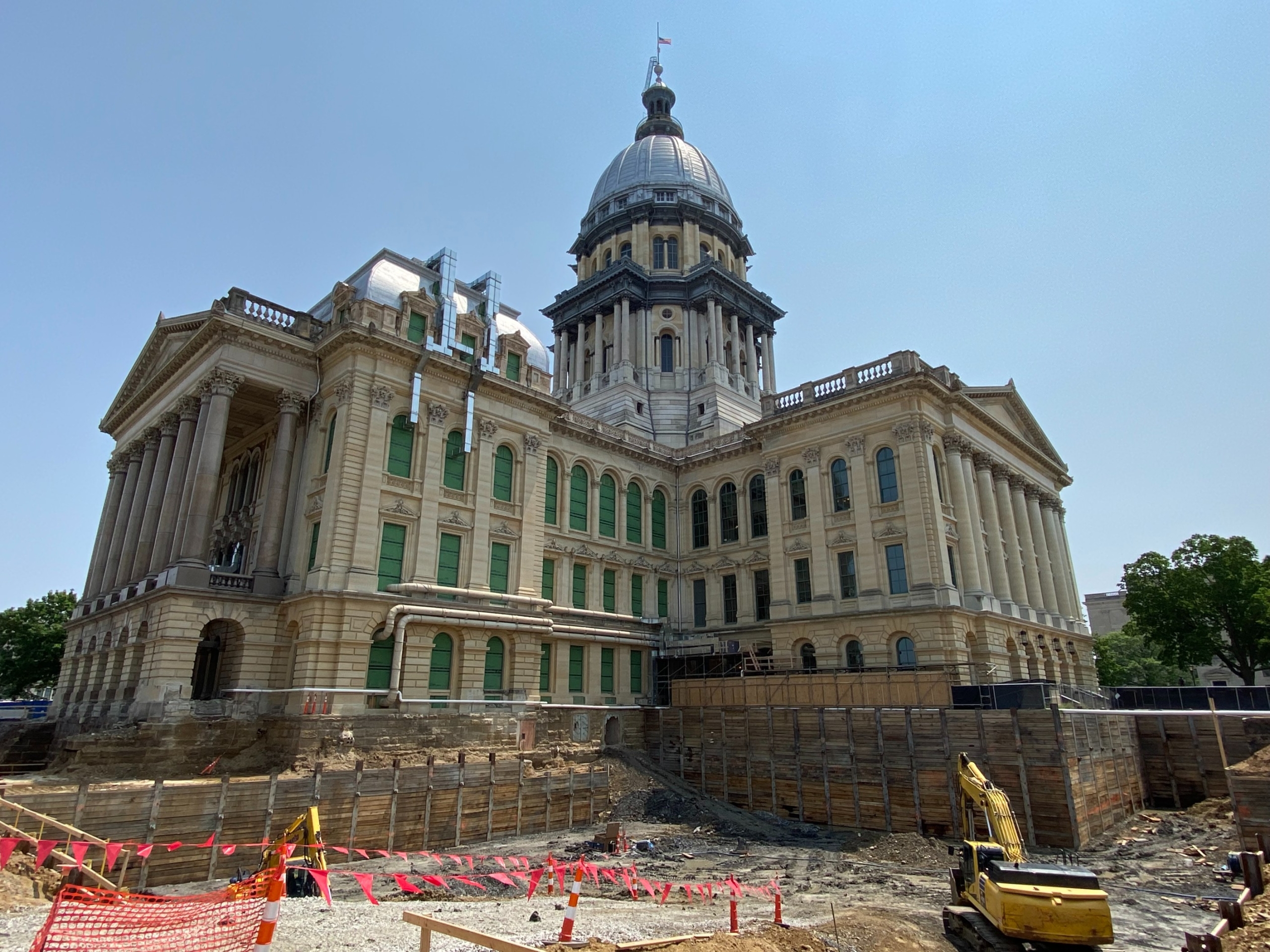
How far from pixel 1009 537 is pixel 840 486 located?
11.2 metres

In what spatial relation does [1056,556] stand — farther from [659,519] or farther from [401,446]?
[401,446]

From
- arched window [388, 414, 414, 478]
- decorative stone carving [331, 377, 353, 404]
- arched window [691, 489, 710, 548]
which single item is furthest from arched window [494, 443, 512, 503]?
arched window [691, 489, 710, 548]

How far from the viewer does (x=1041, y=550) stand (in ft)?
156

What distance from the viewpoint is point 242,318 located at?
1319 inches

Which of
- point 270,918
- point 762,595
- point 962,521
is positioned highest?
point 962,521

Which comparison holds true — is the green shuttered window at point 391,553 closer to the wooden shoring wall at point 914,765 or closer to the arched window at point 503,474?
the arched window at point 503,474

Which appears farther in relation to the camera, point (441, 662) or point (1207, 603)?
point (1207, 603)

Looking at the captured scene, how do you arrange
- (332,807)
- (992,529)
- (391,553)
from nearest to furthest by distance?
(332,807)
(391,553)
(992,529)

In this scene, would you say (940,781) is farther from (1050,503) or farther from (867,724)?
(1050,503)

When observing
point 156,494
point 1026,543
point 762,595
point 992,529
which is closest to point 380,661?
point 156,494

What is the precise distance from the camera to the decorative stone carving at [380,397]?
111ft

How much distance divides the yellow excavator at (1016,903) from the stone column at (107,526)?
4278 cm

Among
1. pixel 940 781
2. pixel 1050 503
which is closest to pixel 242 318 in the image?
pixel 940 781

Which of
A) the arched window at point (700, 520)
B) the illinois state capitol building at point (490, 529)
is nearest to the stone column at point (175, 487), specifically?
the illinois state capitol building at point (490, 529)
